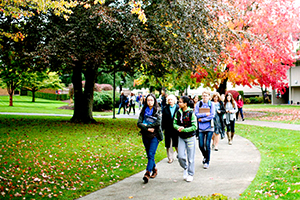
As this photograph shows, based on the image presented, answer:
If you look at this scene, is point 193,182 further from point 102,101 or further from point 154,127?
point 102,101

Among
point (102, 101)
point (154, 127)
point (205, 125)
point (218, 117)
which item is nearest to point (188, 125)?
point (154, 127)

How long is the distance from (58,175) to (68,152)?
8.07ft

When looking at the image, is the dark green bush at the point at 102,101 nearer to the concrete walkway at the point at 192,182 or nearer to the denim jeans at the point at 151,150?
the concrete walkway at the point at 192,182

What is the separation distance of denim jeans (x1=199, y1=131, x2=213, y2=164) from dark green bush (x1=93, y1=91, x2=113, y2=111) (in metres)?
23.0

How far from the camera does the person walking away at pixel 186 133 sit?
22.6 feet

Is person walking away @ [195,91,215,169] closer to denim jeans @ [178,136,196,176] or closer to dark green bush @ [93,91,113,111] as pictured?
denim jeans @ [178,136,196,176]

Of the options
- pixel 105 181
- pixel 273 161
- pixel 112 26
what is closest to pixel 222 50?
pixel 112 26

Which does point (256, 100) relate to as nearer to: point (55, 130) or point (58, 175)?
point (55, 130)

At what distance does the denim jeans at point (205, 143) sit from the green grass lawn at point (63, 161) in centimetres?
161

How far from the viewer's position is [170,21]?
1418 centimetres

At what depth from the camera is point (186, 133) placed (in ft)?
22.7

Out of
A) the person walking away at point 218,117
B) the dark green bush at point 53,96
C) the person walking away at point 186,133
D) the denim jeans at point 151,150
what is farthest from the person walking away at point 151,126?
the dark green bush at point 53,96

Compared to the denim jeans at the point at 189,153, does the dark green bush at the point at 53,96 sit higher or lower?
higher

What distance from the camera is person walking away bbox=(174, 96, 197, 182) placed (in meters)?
6.90
